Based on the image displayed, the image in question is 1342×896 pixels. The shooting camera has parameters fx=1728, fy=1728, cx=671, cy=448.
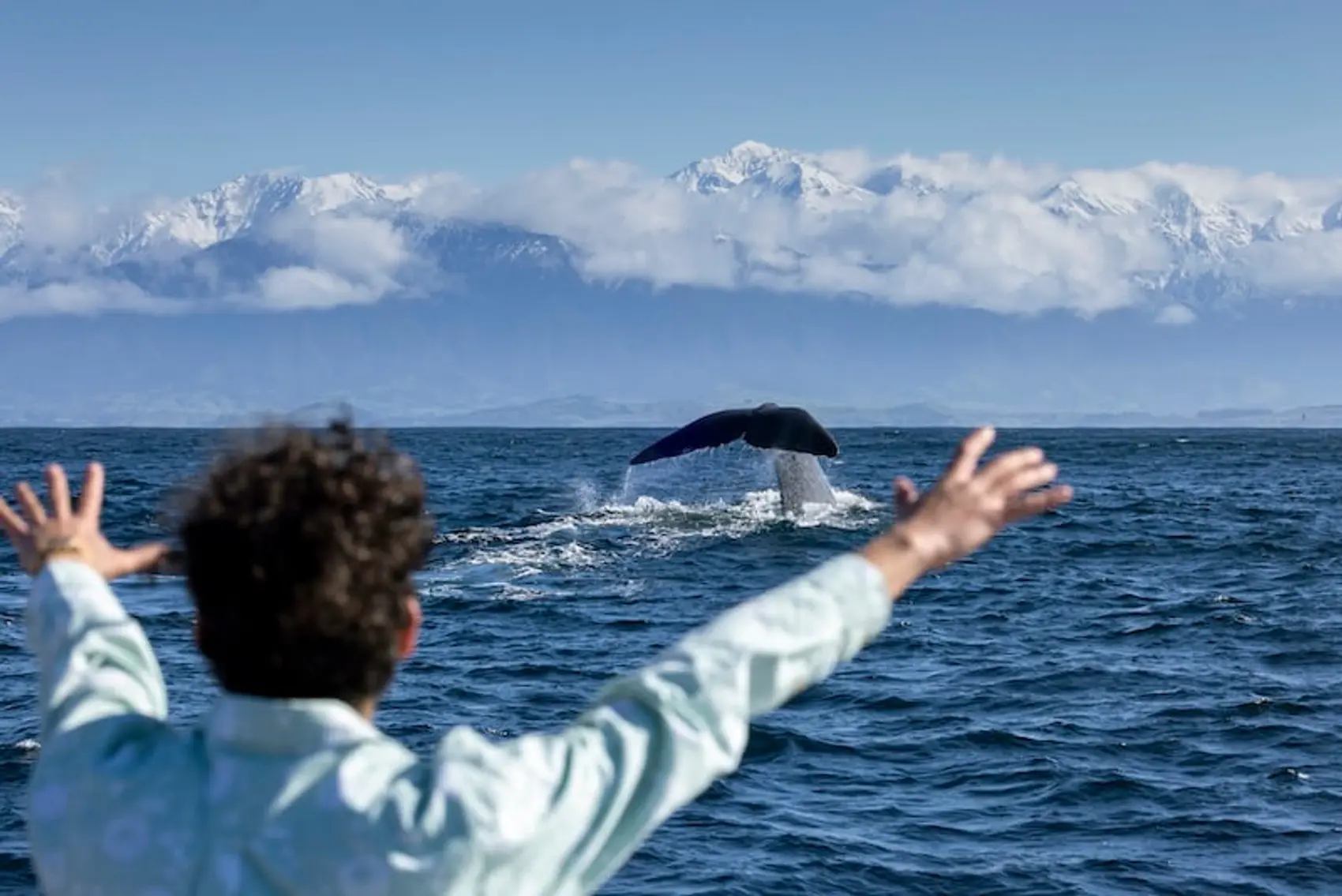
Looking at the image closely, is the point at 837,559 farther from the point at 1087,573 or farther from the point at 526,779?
the point at 1087,573

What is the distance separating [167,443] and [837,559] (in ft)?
442

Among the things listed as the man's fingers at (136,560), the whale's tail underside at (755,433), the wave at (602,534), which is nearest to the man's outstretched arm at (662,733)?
the man's fingers at (136,560)

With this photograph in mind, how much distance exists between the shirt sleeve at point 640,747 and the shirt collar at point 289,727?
14 centimetres

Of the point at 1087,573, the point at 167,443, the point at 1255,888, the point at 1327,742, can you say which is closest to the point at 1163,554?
the point at 1087,573

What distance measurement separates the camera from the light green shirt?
2189 millimetres

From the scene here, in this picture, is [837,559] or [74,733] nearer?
[74,733]

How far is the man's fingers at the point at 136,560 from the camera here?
9.46ft

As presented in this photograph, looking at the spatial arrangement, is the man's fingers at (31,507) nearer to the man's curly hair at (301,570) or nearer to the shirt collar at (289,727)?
the man's curly hair at (301,570)

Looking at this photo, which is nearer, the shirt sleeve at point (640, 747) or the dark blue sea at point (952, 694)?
the shirt sleeve at point (640, 747)

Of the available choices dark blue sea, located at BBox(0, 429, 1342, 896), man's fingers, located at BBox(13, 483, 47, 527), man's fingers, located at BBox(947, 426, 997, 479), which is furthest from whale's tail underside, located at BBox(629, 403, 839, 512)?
man's fingers, located at BBox(947, 426, 997, 479)

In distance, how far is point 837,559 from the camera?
8.41 ft

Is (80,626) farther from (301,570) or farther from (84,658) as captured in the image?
(301,570)

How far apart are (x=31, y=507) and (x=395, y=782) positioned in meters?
1.08

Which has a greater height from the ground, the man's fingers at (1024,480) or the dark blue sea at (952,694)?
the man's fingers at (1024,480)
